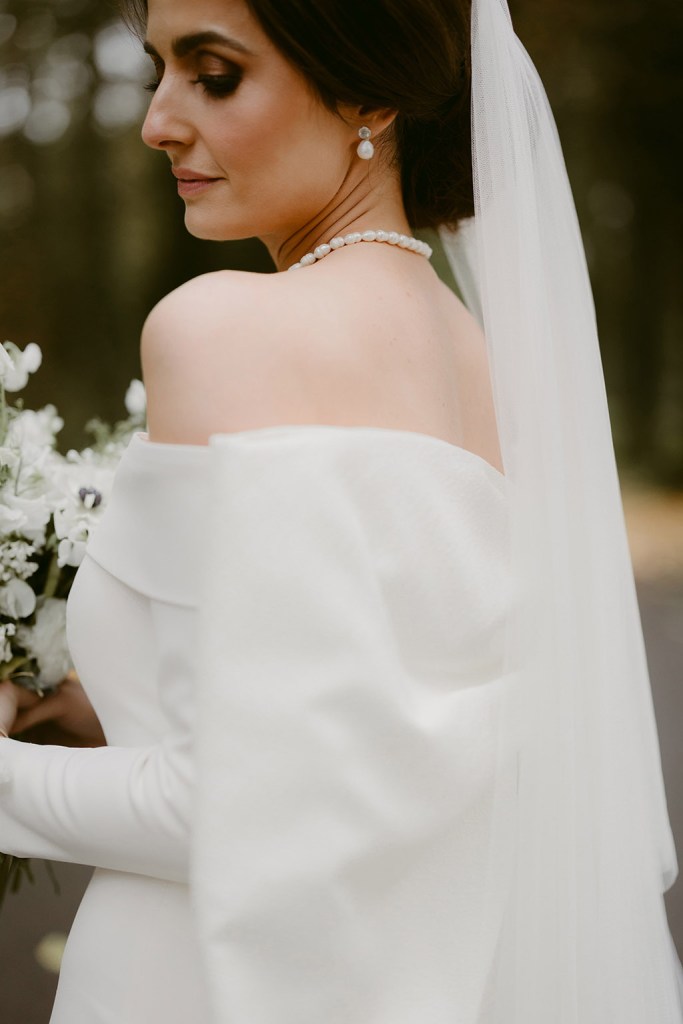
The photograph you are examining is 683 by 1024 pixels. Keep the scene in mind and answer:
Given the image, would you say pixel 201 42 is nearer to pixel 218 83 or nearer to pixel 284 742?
→ pixel 218 83

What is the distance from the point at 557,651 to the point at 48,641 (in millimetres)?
621

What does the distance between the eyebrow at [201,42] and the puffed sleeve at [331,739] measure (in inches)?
16.2

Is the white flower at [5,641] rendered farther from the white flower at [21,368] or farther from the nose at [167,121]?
the nose at [167,121]

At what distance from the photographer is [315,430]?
93 centimetres

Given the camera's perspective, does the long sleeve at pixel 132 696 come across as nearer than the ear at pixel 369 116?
Yes

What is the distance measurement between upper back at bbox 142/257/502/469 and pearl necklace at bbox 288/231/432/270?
77 mm

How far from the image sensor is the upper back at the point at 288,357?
0.94 metres

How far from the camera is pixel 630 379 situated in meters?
8.00

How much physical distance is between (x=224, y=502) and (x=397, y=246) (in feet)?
1.36

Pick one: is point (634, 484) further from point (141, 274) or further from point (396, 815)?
point (396, 815)

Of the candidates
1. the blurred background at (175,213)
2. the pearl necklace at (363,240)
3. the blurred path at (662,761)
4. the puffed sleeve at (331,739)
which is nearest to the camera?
the puffed sleeve at (331,739)

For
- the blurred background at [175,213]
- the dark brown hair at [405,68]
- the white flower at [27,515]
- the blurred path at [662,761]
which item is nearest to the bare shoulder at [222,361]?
the dark brown hair at [405,68]

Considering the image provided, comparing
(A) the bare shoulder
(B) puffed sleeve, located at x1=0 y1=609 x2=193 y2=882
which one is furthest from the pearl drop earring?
(B) puffed sleeve, located at x1=0 y1=609 x2=193 y2=882

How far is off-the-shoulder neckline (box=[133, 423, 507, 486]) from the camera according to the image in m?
0.92
